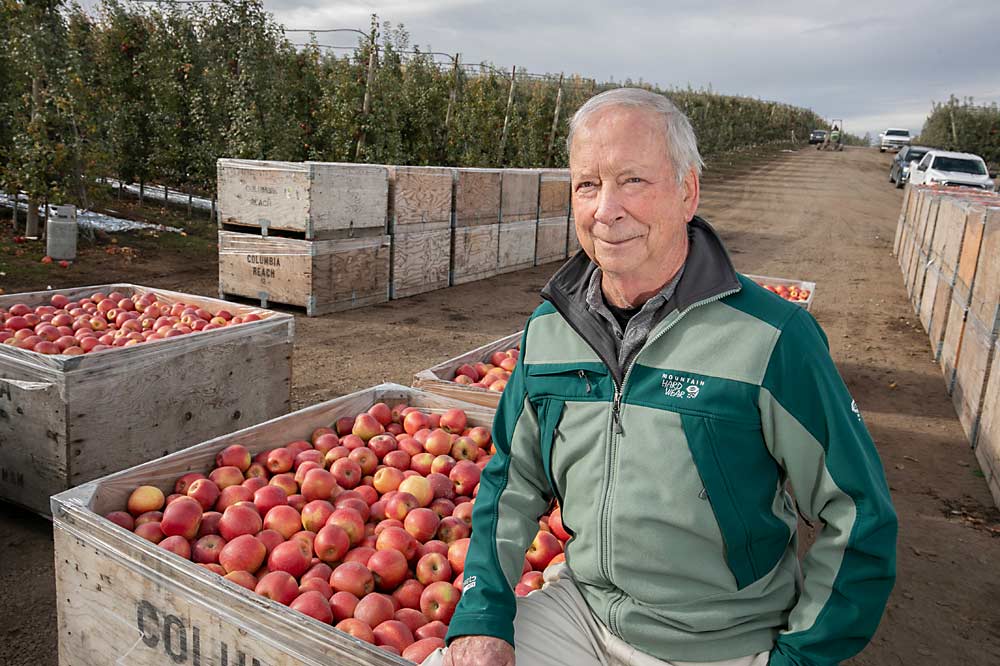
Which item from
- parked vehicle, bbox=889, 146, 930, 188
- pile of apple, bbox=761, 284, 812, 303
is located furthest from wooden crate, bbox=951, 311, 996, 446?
parked vehicle, bbox=889, 146, 930, 188

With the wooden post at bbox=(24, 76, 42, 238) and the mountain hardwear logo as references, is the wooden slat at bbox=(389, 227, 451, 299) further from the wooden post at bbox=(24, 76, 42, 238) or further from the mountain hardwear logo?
the mountain hardwear logo

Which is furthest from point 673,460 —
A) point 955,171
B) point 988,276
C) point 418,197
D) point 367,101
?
point 955,171

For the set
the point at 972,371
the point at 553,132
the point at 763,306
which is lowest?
the point at 972,371

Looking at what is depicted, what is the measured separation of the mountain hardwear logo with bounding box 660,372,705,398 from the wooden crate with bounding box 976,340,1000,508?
4323 millimetres

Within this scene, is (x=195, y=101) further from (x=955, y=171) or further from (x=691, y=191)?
(x=955, y=171)

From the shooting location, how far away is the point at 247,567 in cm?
248

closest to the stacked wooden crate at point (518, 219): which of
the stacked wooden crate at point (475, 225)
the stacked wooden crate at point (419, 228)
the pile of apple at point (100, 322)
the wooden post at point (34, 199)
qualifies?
the stacked wooden crate at point (475, 225)

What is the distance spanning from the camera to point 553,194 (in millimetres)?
13117

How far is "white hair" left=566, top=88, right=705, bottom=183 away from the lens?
1804 millimetres

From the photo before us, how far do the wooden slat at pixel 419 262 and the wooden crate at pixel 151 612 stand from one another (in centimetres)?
697

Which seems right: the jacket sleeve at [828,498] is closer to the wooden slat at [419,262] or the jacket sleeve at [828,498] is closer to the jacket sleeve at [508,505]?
the jacket sleeve at [508,505]

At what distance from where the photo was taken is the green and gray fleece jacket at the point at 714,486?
5.35 ft

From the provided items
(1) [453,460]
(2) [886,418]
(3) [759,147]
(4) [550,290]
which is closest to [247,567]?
(1) [453,460]

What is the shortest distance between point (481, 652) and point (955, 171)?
23876 mm
